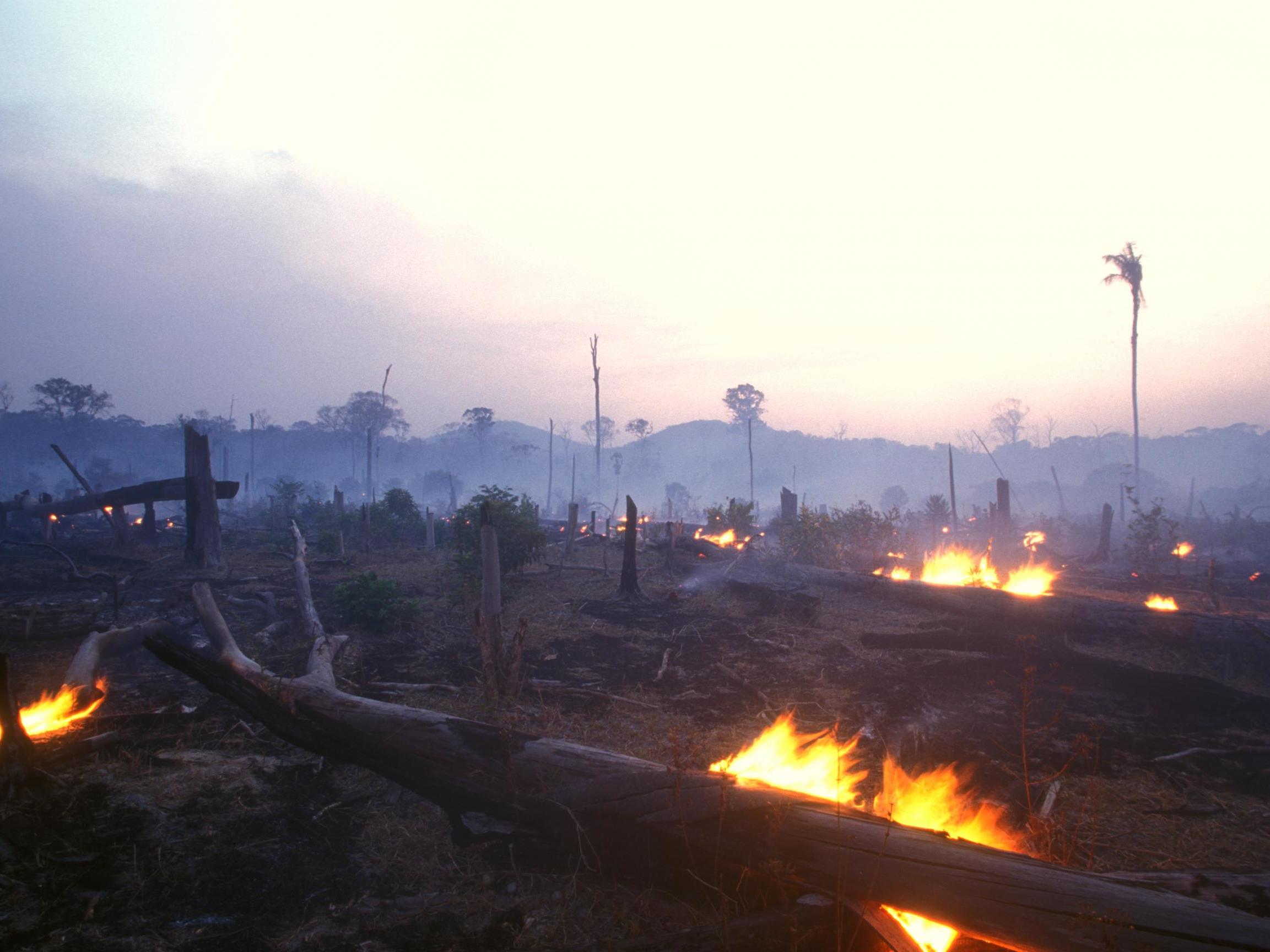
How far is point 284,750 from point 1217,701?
10282 millimetres

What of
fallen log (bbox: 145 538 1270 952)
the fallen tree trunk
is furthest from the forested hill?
fallen log (bbox: 145 538 1270 952)

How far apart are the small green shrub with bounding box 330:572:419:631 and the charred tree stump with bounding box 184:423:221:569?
6.82 m

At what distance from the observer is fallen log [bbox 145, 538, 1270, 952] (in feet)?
7.96

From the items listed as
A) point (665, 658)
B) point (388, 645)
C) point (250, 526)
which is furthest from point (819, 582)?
point (250, 526)

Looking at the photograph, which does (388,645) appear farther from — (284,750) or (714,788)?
→ (714,788)

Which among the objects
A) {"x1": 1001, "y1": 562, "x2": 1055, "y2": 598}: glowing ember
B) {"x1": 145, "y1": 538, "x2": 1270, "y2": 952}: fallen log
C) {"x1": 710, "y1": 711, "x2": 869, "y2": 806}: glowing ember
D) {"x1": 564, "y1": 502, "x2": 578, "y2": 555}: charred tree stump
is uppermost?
{"x1": 564, "y1": 502, "x2": 578, "y2": 555}: charred tree stump

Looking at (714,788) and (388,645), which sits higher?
(714,788)

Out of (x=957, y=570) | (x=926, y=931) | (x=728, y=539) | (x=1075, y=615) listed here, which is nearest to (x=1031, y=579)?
(x=957, y=570)

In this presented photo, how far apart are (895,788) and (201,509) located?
17.4m

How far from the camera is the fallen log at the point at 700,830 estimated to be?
7.96 feet

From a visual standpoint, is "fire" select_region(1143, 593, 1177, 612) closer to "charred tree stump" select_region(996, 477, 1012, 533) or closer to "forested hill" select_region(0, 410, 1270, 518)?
"charred tree stump" select_region(996, 477, 1012, 533)

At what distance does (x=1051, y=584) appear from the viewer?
16.7 m

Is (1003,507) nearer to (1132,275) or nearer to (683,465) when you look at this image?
(1132,275)

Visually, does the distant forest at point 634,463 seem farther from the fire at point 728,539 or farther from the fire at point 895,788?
the fire at point 895,788
